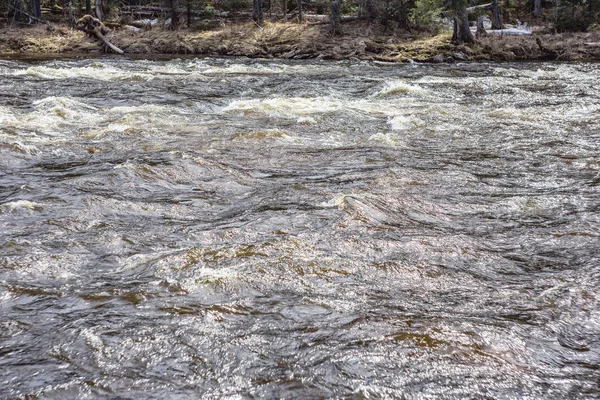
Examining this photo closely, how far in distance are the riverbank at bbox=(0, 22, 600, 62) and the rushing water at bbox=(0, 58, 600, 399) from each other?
18.0 metres

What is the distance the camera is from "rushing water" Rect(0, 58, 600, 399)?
270cm

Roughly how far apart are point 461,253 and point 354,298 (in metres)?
1.10

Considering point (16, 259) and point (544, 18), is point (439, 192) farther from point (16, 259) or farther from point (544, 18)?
point (544, 18)

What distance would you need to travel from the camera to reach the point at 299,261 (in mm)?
3914

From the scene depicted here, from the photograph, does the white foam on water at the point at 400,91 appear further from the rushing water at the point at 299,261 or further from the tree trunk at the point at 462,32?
the tree trunk at the point at 462,32

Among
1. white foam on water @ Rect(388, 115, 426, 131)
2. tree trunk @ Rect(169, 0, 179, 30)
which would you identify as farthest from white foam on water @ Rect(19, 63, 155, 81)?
tree trunk @ Rect(169, 0, 179, 30)

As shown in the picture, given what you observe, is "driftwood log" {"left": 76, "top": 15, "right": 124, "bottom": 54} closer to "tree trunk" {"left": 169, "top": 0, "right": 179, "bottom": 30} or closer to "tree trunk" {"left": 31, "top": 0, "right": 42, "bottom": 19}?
"tree trunk" {"left": 169, "top": 0, "right": 179, "bottom": 30}

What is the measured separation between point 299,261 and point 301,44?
2612cm

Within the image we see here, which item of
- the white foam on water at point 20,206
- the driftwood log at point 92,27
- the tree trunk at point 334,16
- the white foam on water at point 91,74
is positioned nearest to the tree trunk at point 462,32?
the tree trunk at point 334,16

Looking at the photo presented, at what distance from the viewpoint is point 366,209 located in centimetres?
497

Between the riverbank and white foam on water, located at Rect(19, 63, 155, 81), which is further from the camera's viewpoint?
the riverbank

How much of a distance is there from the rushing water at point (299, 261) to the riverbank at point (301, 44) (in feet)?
59.0

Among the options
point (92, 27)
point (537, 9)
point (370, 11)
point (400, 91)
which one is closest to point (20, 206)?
point (400, 91)

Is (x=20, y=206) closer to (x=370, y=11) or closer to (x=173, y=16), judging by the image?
(x=370, y=11)
